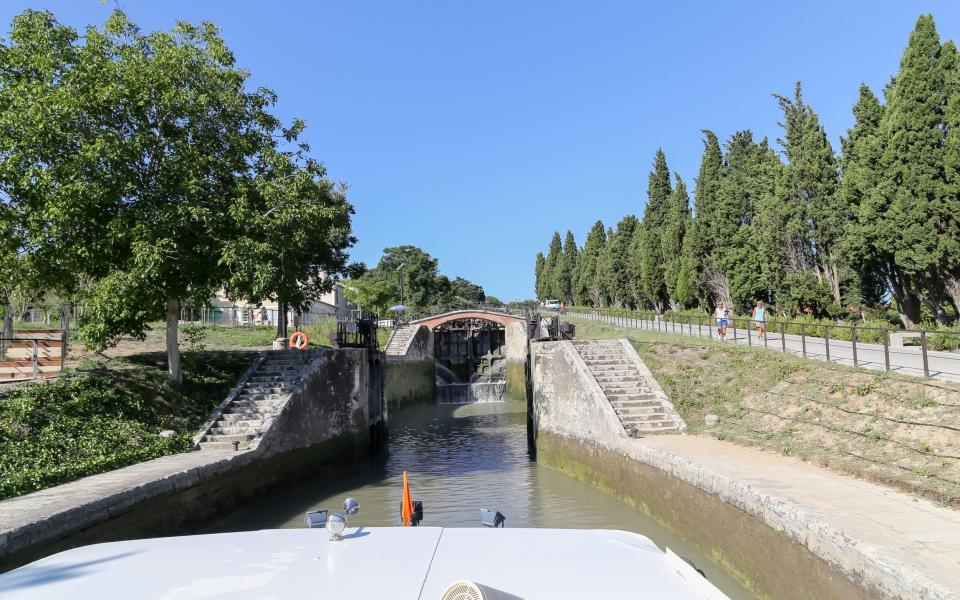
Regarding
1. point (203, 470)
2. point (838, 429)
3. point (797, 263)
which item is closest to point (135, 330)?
point (203, 470)

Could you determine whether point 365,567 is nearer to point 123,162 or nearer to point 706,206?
point 123,162

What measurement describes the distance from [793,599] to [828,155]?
27813 millimetres

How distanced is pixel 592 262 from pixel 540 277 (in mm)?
37091

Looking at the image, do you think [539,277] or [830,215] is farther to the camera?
[539,277]

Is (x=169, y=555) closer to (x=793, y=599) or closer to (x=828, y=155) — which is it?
(x=793, y=599)

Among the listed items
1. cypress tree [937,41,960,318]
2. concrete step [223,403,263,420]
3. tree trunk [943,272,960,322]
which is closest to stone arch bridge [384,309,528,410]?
concrete step [223,403,263,420]

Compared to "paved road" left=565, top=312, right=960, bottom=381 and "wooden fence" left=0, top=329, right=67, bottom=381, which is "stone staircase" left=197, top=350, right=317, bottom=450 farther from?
"paved road" left=565, top=312, right=960, bottom=381

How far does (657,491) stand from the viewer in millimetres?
11953

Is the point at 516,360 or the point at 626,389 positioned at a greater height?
the point at 516,360

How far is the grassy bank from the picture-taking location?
9430 mm

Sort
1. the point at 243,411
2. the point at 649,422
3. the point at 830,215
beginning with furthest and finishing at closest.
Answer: the point at 830,215, the point at 243,411, the point at 649,422

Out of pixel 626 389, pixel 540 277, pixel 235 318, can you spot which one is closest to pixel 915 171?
pixel 626 389

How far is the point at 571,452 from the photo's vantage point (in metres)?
17.3

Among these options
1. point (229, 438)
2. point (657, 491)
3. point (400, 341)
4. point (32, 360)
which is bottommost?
point (657, 491)
